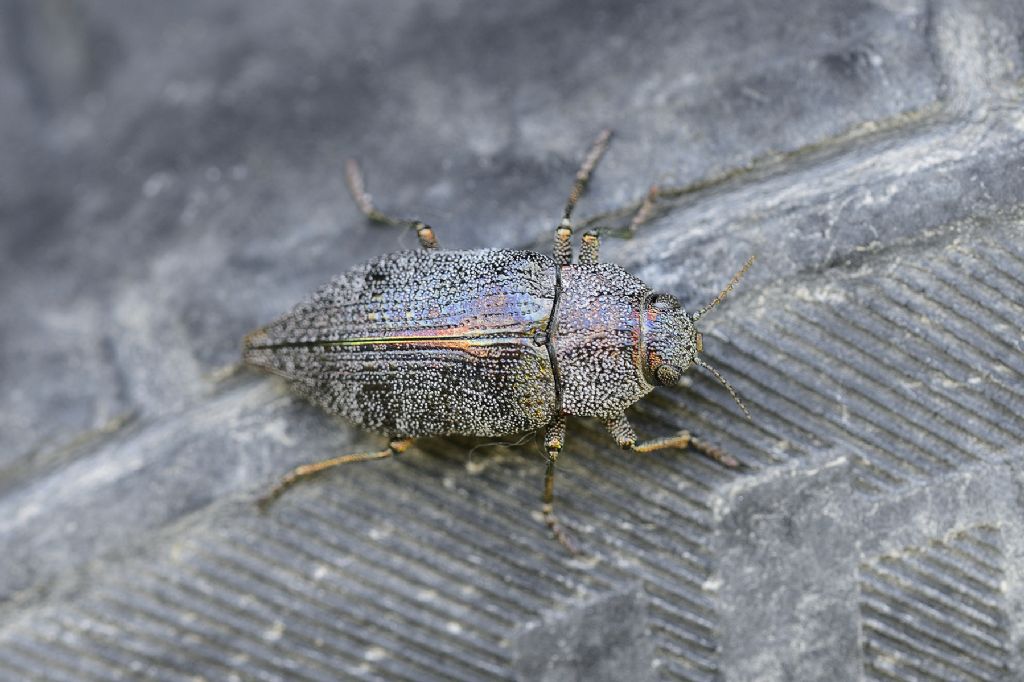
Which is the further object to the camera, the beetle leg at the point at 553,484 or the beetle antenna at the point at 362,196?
the beetle antenna at the point at 362,196

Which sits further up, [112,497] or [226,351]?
[226,351]

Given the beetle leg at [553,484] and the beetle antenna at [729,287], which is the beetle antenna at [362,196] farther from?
the beetle antenna at [729,287]

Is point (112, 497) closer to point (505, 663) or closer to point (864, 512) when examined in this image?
point (505, 663)

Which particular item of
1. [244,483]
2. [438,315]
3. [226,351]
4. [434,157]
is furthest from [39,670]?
[434,157]

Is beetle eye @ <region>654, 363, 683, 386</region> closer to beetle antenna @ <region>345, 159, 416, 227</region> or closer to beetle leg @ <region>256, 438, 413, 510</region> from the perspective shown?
beetle leg @ <region>256, 438, 413, 510</region>

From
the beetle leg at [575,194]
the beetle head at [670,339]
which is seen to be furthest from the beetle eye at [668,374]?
the beetle leg at [575,194]

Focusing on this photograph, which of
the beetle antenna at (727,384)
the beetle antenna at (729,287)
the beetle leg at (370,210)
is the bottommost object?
the beetle antenna at (727,384)

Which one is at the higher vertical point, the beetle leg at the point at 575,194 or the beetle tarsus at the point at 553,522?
the beetle leg at the point at 575,194

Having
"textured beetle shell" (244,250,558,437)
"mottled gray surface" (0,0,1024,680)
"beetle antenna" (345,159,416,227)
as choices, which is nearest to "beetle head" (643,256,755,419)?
"mottled gray surface" (0,0,1024,680)
